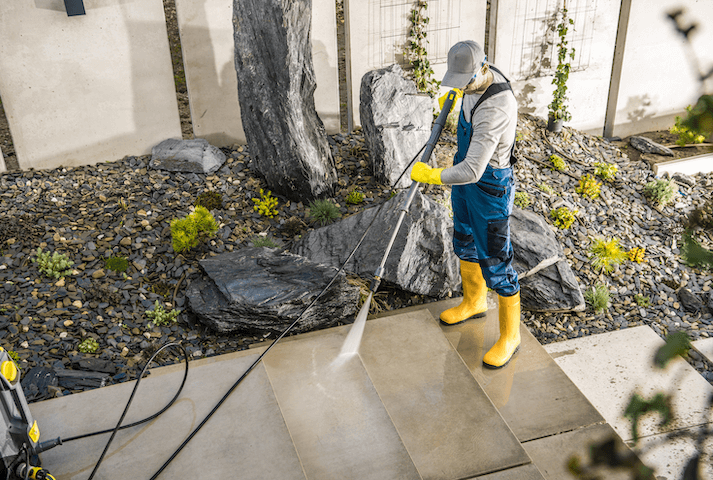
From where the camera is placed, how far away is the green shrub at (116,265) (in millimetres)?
4145

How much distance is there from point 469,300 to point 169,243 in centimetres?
232

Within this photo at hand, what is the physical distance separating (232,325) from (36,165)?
Result: 9.99 ft

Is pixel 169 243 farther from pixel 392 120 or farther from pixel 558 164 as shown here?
pixel 558 164

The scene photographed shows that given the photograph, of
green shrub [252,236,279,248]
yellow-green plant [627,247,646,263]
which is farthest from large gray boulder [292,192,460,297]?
yellow-green plant [627,247,646,263]

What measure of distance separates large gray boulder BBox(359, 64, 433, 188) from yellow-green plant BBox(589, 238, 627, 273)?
1.72 meters

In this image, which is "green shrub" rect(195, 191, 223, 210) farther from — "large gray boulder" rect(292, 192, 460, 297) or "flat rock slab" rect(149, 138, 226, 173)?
"large gray boulder" rect(292, 192, 460, 297)

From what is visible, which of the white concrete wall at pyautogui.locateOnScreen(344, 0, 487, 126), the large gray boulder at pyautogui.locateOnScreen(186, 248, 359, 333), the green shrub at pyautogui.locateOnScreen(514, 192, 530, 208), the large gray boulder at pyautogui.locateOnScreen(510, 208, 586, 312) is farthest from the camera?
the white concrete wall at pyautogui.locateOnScreen(344, 0, 487, 126)

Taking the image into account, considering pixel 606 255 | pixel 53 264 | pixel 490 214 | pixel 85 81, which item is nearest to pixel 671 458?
pixel 490 214

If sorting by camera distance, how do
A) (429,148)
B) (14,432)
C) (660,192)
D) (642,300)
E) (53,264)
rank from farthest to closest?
(660,192) < (642,300) < (53,264) < (429,148) < (14,432)

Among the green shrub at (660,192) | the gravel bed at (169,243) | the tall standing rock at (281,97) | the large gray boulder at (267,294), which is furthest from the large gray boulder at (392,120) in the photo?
the green shrub at (660,192)

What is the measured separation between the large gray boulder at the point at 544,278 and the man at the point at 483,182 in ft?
2.38

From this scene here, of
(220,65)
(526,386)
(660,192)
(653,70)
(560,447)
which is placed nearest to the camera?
(560,447)

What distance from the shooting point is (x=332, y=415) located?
294 centimetres

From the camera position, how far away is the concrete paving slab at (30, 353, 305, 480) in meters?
2.58
